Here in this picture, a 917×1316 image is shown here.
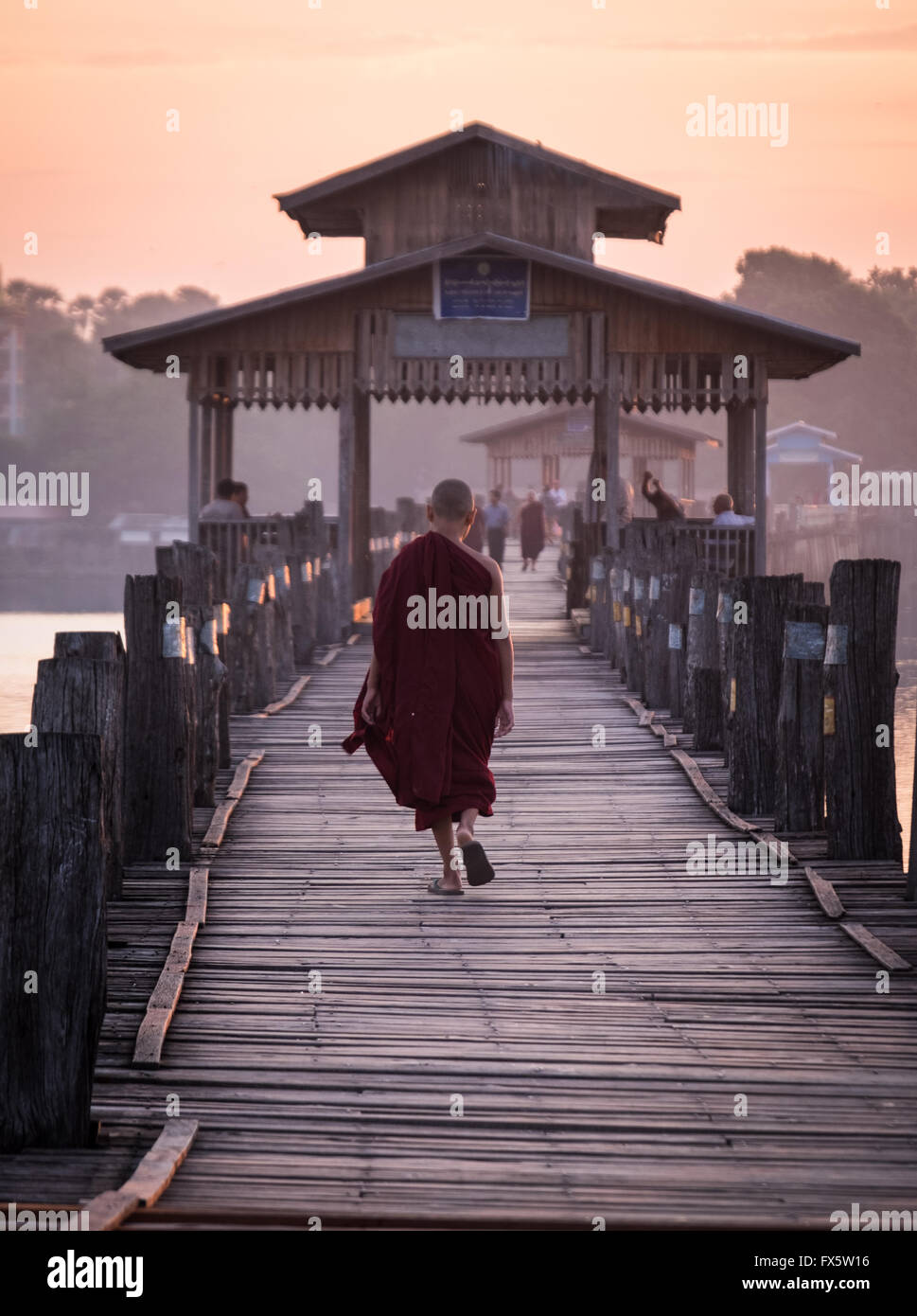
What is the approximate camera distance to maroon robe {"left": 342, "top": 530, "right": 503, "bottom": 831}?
8.36 metres

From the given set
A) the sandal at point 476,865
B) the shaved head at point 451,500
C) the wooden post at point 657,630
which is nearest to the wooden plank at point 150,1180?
the sandal at point 476,865

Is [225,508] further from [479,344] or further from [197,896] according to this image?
[197,896]

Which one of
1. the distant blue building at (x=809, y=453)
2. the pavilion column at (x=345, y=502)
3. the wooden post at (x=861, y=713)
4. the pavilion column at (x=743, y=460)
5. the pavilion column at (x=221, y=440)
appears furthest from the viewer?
the distant blue building at (x=809, y=453)

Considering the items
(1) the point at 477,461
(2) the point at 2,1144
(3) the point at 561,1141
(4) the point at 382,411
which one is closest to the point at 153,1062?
(2) the point at 2,1144

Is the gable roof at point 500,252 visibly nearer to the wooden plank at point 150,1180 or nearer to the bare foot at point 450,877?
the bare foot at point 450,877

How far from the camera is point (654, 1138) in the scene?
17.0 ft

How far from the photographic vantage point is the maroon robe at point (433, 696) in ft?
27.4

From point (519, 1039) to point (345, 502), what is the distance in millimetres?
15842

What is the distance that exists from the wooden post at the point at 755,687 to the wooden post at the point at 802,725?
400 millimetres

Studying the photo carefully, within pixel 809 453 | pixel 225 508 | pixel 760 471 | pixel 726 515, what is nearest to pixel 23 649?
pixel 225 508

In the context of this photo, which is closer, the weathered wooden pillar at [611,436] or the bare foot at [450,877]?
the bare foot at [450,877]
